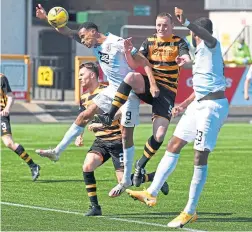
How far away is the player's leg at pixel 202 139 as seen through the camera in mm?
12914

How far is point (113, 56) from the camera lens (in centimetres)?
1469

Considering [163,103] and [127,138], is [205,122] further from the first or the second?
[163,103]

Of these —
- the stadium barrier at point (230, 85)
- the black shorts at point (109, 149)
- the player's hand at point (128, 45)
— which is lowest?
the stadium barrier at point (230, 85)

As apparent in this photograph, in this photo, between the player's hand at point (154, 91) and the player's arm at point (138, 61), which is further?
the player's hand at point (154, 91)

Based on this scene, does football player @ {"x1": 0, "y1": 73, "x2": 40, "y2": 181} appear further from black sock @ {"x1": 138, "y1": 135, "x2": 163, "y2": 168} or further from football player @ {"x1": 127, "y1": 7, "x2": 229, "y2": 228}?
football player @ {"x1": 127, "y1": 7, "x2": 229, "y2": 228}

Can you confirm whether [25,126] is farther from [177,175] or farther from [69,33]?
[69,33]

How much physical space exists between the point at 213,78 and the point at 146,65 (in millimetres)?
2081

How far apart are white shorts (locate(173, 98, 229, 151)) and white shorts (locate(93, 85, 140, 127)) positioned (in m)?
1.64

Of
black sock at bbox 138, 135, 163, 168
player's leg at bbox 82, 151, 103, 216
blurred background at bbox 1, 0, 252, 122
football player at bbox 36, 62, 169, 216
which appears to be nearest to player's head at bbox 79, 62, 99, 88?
football player at bbox 36, 62, 169, 216

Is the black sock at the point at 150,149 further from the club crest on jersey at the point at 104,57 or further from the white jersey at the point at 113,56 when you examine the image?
the club crest on jersey at the point at 104,57

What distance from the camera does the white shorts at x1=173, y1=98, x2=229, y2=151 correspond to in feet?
42.4

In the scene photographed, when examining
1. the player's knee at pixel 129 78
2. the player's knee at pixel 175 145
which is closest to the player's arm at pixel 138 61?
the player's knee at pixel 129 78

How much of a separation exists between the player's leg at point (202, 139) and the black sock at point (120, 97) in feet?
5.62

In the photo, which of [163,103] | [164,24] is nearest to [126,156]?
[163,103]
